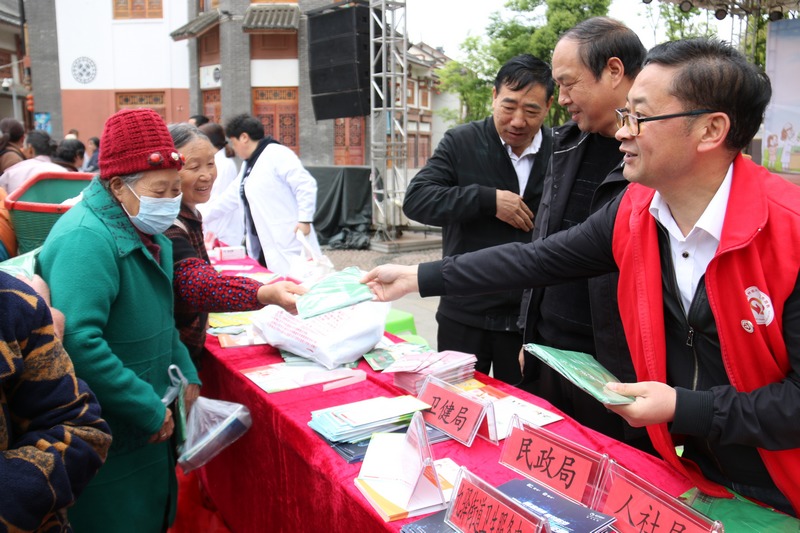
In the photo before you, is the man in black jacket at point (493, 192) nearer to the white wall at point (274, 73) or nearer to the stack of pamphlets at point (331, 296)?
the stack of pamphlets at point (331, 296)

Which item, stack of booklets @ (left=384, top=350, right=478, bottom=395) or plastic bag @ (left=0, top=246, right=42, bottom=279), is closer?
plastic bag @ (left=0, top=246, right=42, bottom=279)

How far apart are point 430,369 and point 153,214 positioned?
94cm

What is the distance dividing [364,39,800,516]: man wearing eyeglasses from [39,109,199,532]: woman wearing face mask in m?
1.25

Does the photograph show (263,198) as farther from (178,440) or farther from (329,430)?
(329,430)

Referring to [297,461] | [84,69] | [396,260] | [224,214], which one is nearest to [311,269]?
[297,461]

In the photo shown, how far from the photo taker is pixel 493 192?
2.47 meters

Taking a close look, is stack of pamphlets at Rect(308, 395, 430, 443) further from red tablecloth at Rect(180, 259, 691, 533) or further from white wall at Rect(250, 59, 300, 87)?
white wall at Rect(250, 59, 300, 87)

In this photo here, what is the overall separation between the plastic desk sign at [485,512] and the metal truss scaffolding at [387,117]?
876cm

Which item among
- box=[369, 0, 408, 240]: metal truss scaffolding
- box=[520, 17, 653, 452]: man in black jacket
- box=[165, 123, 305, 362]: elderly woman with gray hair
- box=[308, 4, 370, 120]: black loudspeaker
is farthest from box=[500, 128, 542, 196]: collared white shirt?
box=[308, 4, 370, 120]: black loudspeaker

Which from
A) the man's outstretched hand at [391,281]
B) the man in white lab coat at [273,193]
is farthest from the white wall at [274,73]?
the man's outstretched hand at [391,281]

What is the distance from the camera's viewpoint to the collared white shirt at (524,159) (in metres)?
2.64

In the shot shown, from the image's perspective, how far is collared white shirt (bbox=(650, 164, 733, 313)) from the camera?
4.01 ft

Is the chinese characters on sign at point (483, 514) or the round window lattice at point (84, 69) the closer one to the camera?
the chinese characters on sign at point (483, 514)

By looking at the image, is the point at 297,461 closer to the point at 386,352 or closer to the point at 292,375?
the point at 292,375
